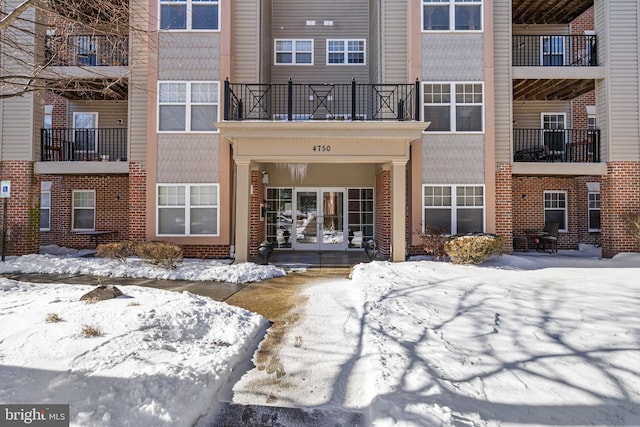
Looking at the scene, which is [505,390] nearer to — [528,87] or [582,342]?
[582,342]

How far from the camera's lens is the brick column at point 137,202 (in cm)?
1141

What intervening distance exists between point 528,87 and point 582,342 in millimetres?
A: 11196

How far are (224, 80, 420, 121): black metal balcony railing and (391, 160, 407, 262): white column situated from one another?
5.00ft

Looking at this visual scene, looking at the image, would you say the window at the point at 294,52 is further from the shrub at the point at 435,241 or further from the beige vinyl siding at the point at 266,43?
the shrub at the point at 435,241

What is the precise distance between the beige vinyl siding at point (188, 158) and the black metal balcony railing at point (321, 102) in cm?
132

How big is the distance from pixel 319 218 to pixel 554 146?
30.4 ft

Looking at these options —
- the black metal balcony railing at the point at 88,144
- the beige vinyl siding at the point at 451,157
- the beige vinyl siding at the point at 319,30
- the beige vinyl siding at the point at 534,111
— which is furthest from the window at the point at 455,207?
the black metal balcony railing at the point at 88,144

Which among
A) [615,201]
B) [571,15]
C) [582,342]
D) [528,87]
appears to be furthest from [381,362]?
[571,15]

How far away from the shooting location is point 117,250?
1016 centimetres

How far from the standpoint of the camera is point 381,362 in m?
4.16

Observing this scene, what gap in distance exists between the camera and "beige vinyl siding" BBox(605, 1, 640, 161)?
38.3ft

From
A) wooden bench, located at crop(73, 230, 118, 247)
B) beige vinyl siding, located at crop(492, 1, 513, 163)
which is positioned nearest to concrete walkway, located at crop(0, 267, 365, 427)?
wooden bench, located at crop(73, 230, 118, 247)

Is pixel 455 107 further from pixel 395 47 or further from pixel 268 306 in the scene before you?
pixel 268 306

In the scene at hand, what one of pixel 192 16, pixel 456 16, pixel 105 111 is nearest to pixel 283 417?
pixel 192 16
